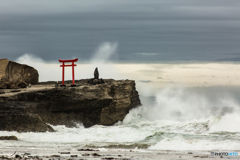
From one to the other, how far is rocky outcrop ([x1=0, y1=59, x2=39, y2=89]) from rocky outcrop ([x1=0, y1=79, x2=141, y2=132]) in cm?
163

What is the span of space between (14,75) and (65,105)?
20.4ft

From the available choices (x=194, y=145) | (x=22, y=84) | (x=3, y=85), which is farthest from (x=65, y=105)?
(x=194, y=145)

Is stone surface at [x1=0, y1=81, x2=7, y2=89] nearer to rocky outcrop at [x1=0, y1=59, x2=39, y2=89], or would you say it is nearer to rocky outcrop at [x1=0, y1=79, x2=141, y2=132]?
rocky outcrop at [x1=0, y1=59, x2=39, y2=89]

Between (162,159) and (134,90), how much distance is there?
21900mm

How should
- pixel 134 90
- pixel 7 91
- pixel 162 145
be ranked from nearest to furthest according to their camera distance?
1. pixel 162 145
2. pixel 7 91
3. pixel 134 90

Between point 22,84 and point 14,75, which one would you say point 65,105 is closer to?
point 22,84

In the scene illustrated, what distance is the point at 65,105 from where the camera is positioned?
3434 cm

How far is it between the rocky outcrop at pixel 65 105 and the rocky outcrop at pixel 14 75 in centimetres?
163

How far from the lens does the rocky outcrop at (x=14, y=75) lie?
118 ft

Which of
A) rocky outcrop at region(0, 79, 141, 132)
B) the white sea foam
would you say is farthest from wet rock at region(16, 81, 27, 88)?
the white sea foam

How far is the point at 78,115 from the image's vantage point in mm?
35094

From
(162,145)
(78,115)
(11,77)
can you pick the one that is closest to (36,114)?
(78,115)

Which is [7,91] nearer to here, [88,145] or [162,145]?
[88,145]

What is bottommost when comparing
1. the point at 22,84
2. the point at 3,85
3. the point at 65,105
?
the point at 65,105
